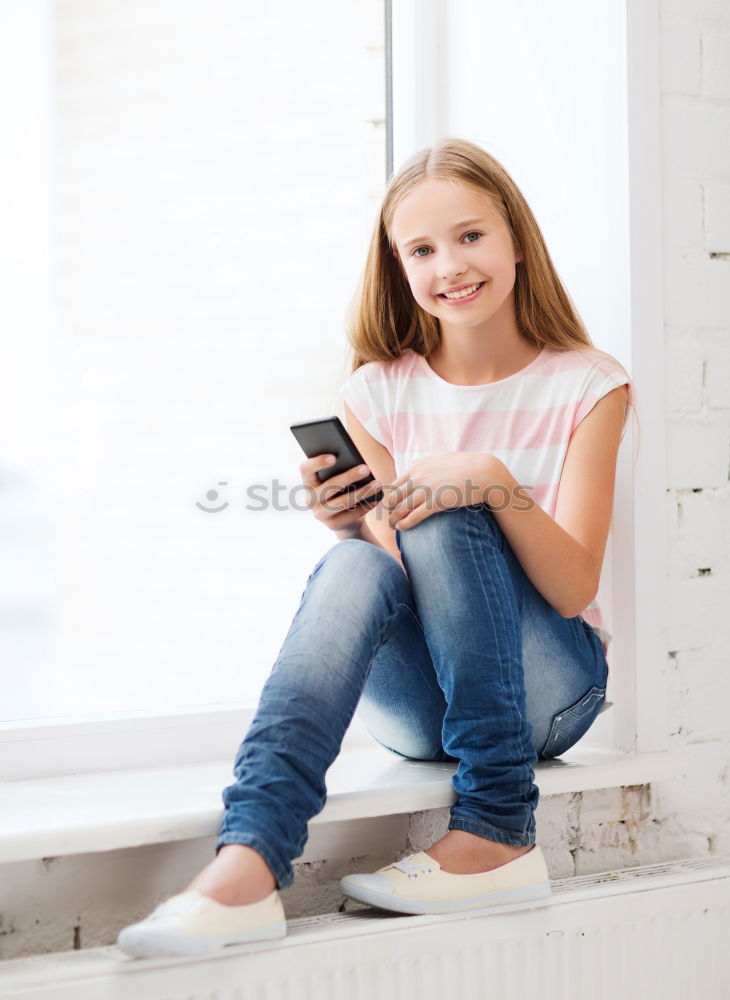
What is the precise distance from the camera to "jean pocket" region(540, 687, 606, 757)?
1108 mm

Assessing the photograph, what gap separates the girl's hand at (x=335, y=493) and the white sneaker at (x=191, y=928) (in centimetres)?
42

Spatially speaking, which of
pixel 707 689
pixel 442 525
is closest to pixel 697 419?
pixel 707 689

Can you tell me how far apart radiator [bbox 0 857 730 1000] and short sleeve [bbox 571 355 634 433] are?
21.1 inches

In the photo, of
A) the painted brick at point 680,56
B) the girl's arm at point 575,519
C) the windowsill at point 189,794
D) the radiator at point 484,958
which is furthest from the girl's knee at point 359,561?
the painted brick at point 680,56

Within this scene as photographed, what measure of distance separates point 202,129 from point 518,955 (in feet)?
3.77

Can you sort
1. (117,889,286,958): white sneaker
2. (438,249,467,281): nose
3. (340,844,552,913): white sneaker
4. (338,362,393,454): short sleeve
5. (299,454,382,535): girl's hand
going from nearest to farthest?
(117,889,286,958): white sneaker < (340,844,552,913): white sneaker < (299,454,382,535): girl's hand < (438,249,467,281): nose < (338,362,393,454): short sleeve

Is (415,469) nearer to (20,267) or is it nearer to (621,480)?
(621,480)

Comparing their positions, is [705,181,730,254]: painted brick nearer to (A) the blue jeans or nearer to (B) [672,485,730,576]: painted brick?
(B) [672,485,730,576]: painted brick

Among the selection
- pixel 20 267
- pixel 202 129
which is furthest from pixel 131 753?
pixel 202 129

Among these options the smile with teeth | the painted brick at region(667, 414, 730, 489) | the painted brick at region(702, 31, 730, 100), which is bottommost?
the painted brick at region(667, 414, 730, 489)

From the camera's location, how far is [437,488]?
3.31ft

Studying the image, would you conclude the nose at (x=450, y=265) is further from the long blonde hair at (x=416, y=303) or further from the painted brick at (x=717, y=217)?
the painted brick at (x=717, y=217)

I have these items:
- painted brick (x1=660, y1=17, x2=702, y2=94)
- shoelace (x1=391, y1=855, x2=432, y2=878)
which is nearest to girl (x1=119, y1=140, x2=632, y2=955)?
shoelace (x1=391, y1=855, x2=432, y2=878)

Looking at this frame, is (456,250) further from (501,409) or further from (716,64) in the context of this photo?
(716,64)
